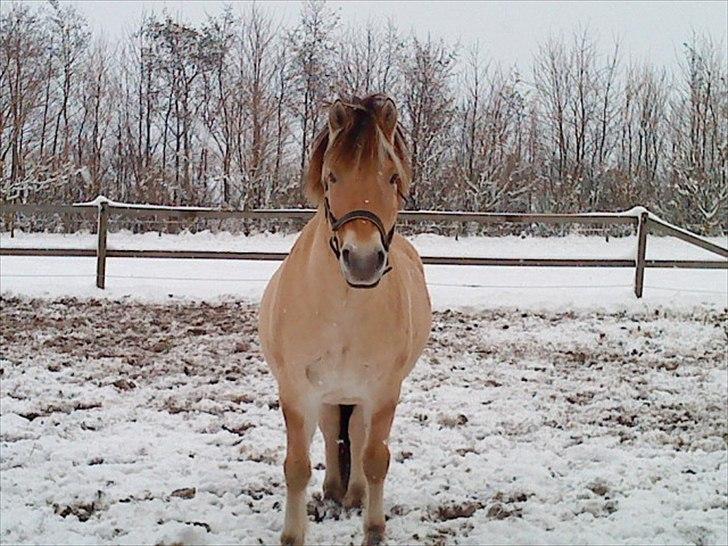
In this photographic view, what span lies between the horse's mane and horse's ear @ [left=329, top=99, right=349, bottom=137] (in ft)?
0.03

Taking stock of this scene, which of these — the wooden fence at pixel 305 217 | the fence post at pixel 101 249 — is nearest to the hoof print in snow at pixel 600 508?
the wooden fence at pixel 305 217

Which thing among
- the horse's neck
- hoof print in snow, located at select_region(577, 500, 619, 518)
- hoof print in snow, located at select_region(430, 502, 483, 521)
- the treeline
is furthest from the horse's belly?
the treeline

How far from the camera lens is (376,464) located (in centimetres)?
244

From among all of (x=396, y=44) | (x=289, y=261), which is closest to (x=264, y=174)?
(x=396, y=44)

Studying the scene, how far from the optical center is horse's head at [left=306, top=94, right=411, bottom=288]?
1807mm

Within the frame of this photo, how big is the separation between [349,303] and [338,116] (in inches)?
25.0

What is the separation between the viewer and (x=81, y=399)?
4043 millimetres

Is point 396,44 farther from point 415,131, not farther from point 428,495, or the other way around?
point 428,495

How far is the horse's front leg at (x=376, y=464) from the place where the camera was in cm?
237

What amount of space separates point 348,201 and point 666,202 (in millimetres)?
23685

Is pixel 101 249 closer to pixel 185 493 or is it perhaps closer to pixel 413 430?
pixel 413 430

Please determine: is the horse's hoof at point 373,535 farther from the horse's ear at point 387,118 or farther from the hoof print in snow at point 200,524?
the horse's ear at point 387,118

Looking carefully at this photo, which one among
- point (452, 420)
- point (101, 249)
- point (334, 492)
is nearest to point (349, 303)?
point (334, 492)

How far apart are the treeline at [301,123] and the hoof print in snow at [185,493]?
1942 cm
